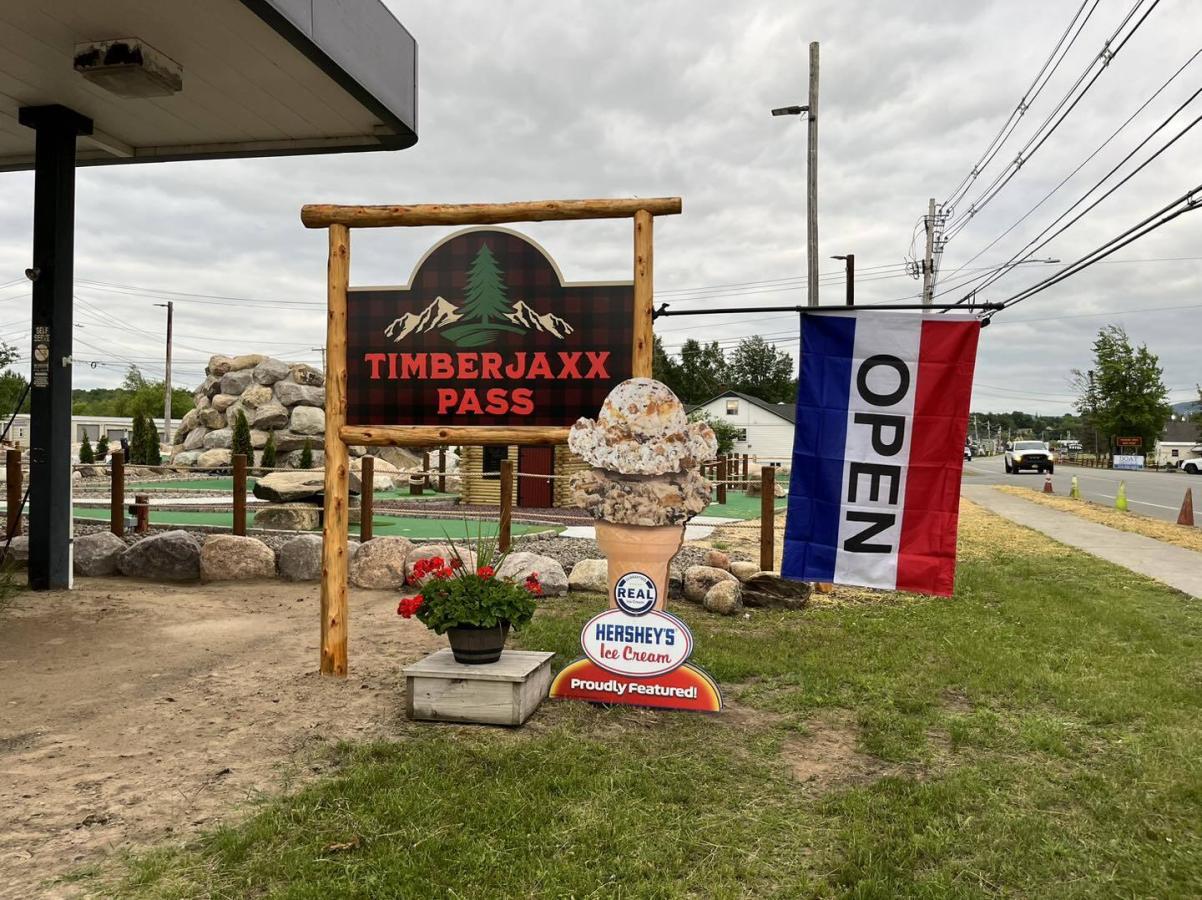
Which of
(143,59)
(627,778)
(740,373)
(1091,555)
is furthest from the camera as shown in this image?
(740,373)

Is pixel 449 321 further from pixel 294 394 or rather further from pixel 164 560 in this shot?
pixel 294 394

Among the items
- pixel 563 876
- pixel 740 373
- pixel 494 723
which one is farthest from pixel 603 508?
pixel 740 373

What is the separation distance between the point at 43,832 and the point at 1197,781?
499 centimetres

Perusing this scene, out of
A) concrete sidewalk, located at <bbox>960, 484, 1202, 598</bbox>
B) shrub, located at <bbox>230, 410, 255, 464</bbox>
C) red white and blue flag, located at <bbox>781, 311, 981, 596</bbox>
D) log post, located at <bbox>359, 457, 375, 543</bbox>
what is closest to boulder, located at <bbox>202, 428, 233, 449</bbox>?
shrub, located at <bbox>230, 410, 255, 464</bbox>

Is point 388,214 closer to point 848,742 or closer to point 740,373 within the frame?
point 848,742

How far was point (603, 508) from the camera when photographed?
5086 mm

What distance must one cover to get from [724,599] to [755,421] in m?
49.8

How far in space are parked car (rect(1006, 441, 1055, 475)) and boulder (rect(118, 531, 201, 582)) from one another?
45815 millimetres

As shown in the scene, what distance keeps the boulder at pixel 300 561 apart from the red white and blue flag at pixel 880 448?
5.97 m

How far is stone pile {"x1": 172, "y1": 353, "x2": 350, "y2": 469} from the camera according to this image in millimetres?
31875

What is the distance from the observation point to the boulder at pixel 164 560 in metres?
9.38

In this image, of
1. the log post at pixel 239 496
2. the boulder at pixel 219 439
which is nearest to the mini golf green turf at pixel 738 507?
the log post at pixel 239 496

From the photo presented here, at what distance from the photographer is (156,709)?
500 cm

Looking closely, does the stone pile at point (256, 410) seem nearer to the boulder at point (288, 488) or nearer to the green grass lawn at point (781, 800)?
the boulder at point (288, 488)
